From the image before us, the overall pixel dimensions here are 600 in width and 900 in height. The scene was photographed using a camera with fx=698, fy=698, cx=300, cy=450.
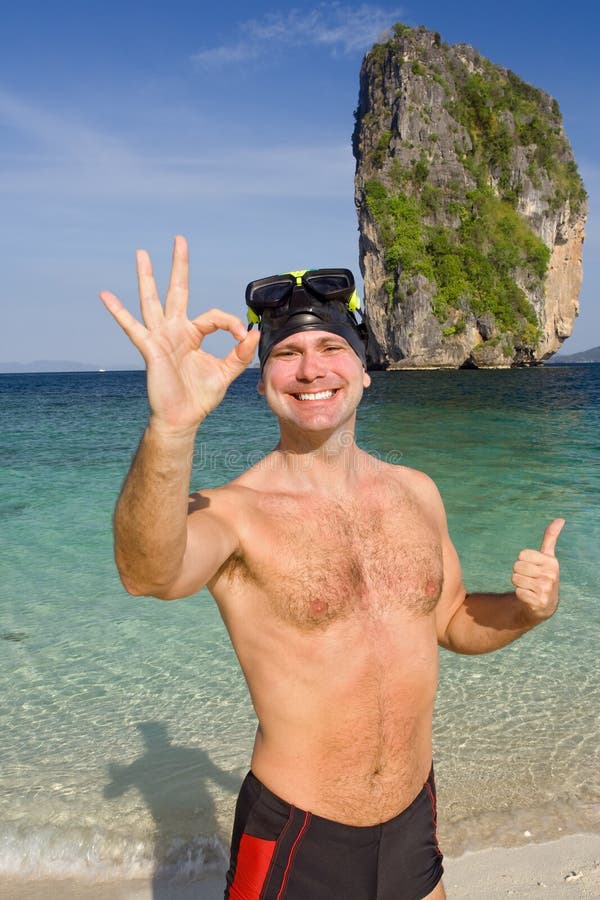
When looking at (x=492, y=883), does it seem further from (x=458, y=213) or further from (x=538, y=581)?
(x=458, y=213)

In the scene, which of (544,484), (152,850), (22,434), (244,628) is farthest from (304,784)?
(22,434)

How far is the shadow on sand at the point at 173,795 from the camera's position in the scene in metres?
3.37

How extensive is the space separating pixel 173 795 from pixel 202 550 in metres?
2.68

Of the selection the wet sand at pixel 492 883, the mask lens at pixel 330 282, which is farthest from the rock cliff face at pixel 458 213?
the mask lens at pixel 330 282

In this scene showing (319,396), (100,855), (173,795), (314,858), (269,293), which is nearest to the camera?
(314,858)

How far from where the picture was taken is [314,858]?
190 centimetres

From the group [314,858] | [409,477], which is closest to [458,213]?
[409,477]

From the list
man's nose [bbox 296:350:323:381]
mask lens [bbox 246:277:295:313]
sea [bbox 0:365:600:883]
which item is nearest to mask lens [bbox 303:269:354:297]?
mask lens [bbox 246:277:295:313]

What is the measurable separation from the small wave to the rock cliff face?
6152 centimetres

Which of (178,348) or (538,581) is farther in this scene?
(538,581)

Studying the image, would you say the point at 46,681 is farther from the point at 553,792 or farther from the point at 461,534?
the point at 461,534

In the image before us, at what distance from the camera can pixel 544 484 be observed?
11.9 meters

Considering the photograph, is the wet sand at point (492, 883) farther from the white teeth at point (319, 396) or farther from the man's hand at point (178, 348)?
the man's hand at point (178, 348)

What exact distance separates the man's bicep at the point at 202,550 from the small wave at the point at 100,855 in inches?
86.7
